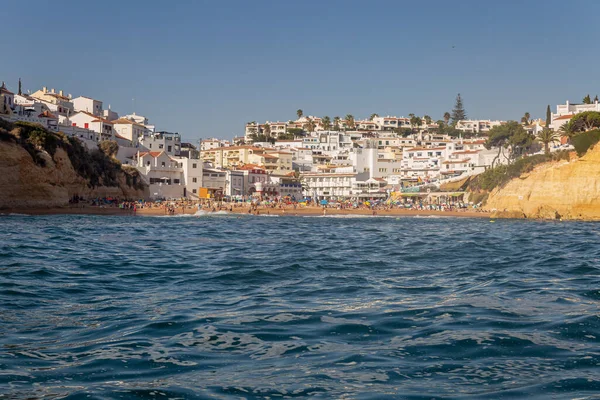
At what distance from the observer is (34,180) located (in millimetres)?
56312

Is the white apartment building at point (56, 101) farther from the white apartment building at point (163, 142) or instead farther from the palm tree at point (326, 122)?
the palm tree at point (326, 122)

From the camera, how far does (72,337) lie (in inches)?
349

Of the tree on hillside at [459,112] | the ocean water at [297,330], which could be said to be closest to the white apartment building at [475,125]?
the tree on hillside at [459,112]

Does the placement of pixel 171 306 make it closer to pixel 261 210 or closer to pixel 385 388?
pixel 385 388

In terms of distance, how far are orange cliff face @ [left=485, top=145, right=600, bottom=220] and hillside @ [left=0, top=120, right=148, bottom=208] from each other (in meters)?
39.8

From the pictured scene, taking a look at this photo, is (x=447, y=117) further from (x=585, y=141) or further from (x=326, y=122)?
(x=585, y=141)

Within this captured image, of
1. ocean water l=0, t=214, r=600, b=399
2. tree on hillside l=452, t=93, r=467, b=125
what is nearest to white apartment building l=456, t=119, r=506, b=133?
tree on hillside l=452, t=93, r=467, b=125

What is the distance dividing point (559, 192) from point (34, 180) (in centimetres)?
4474

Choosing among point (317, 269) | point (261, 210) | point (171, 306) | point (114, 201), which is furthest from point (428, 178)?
point (171, 306)

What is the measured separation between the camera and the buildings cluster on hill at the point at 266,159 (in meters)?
83.5

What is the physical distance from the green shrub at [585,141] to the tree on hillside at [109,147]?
50796 mm

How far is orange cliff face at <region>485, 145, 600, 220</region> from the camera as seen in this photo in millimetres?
56875

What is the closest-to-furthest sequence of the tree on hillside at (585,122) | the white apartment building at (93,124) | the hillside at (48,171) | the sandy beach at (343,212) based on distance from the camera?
the hillside at (48,171) → the sandy beach at (343,212) → the tree on hillside at (585,122) → the white apartment building at (93,124)

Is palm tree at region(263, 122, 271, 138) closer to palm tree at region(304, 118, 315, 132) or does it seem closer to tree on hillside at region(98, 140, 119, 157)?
palm tree at region(304, 118, 315, 132)
